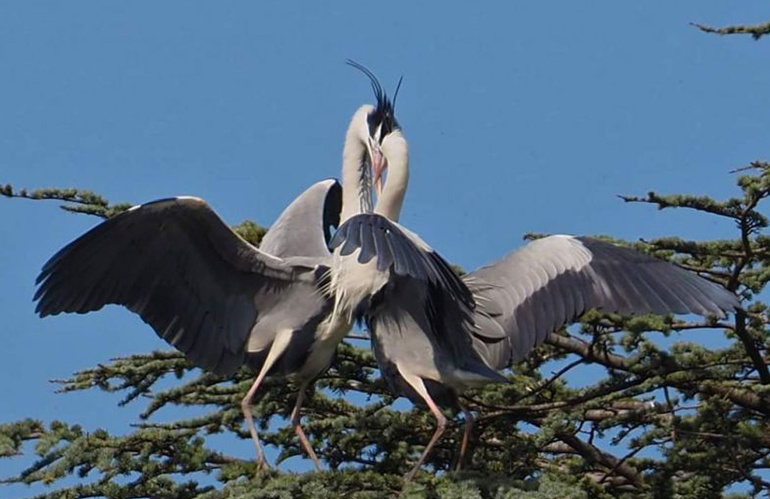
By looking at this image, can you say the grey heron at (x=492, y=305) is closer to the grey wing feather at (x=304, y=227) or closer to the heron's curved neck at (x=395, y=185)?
the heron's curved neck at (x=395, y=185)

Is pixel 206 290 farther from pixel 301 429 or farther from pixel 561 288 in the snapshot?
pixel 561 288

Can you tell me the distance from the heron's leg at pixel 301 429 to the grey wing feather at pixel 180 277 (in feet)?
0.94

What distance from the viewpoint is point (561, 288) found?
23.7 feet

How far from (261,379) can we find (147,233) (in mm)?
763

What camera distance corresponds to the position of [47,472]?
6.72m

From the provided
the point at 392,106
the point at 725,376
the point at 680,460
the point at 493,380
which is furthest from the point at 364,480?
the point at 392,106

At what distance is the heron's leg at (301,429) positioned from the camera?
7.03 m

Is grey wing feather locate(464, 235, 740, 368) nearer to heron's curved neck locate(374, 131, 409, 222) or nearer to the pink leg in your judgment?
heron's curved neck locate(374, 131, 409, 222)

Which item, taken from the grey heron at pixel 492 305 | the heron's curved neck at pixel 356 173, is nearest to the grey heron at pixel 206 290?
the grey heron at pixel 492 305

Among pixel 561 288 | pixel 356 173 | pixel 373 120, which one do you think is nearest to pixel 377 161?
pixel 356 173

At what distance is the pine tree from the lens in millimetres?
6727

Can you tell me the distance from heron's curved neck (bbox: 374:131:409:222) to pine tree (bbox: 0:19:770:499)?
63 cm

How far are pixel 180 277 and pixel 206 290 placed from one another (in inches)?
5.1

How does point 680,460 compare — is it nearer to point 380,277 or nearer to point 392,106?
point 380,277
